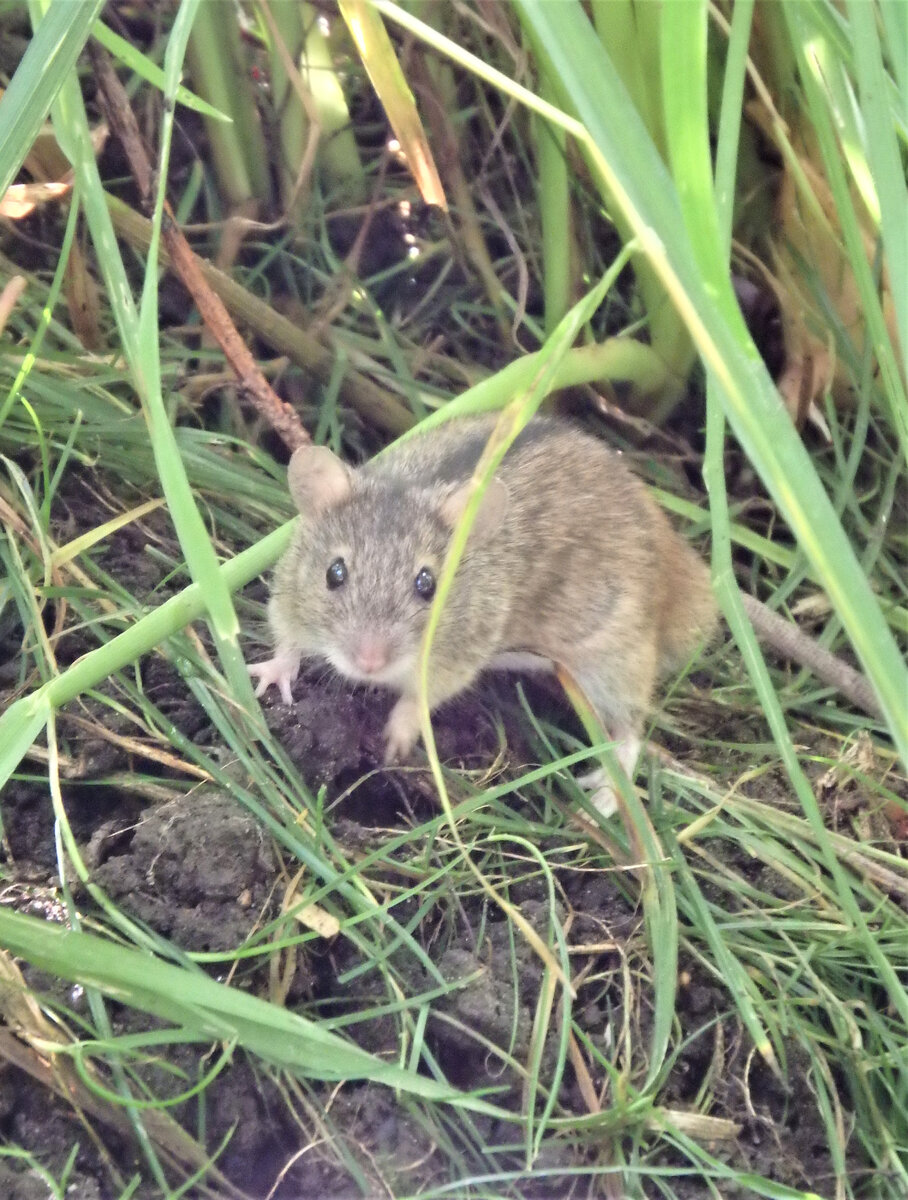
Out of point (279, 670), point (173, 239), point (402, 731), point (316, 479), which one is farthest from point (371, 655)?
point (173, 239)

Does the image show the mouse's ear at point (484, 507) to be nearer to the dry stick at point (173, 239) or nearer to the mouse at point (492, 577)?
the mouse at point (492, 577)

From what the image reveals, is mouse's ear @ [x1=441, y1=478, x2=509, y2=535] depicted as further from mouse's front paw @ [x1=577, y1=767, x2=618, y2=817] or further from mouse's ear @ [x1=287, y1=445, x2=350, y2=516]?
mouse's front paw @ [x1=577, y1=767, x2=618, y2=817]

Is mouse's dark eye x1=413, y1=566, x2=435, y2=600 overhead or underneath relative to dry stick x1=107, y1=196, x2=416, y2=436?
underneath

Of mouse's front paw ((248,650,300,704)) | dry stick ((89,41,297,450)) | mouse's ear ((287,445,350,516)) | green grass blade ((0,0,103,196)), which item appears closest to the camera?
green grass blade ((0,0,103,196))

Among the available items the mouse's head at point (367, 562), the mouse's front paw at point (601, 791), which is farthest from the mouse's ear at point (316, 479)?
the mouse's front paw at point (601, 791)

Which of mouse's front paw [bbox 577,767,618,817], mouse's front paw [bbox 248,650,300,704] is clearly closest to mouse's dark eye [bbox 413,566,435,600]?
mouse's front paw [bbox 248,650,300,704]

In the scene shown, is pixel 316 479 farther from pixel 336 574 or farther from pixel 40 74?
pixel 40 74
